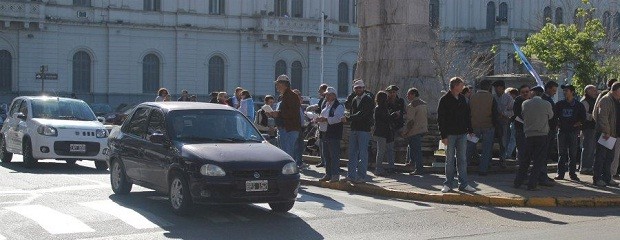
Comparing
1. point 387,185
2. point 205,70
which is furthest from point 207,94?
point 387,185

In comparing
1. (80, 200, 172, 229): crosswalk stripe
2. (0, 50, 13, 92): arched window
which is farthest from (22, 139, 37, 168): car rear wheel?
(0, 50, 13, 92): arched window

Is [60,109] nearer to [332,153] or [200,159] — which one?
[332,153]

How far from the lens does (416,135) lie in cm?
1700

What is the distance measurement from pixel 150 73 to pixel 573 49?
25.6 m

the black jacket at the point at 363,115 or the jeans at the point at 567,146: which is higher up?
the black jacket at the point at 363,115

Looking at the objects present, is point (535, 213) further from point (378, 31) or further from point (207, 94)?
point (207, 94)

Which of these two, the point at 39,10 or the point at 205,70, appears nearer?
the point at 39,10

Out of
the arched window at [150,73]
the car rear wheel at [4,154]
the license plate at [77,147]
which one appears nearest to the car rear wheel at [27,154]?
the license plate at [77,147]

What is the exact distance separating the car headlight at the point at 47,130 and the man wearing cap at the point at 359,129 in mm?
6678

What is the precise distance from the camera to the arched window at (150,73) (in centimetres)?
5438

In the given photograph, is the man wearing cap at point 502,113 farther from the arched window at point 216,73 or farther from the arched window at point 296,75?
the arched window at point 296,75

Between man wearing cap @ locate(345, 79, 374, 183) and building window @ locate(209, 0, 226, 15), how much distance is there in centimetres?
4093

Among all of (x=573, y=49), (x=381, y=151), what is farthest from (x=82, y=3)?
(x=381, y=151)

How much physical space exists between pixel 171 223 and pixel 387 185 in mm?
4901
